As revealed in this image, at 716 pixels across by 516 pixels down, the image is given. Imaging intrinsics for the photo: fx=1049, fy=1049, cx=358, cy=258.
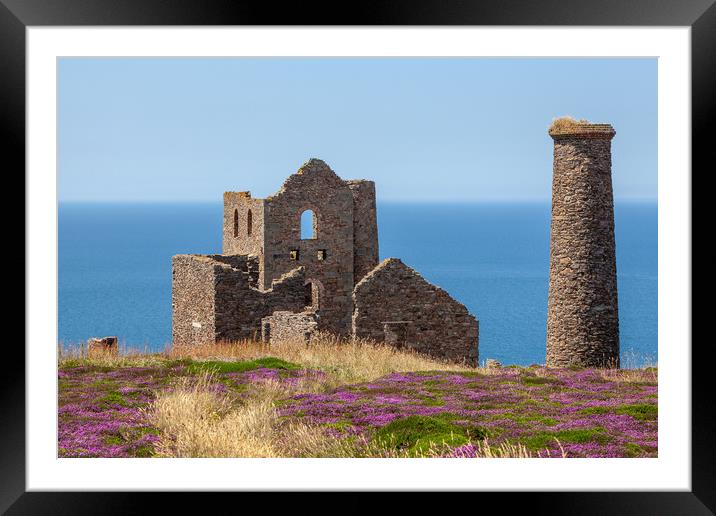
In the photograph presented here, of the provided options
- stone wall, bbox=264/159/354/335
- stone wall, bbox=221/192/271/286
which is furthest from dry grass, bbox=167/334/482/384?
stone wall, bbox=221/192/271/286

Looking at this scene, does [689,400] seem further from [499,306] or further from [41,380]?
[499,306]

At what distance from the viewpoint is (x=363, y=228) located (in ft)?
142

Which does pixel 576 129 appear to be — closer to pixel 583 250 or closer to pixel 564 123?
pixel 564 123

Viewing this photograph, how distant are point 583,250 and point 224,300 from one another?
37.0 feet

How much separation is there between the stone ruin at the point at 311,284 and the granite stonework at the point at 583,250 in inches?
115

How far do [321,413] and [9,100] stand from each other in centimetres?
896

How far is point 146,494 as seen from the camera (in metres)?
9.52

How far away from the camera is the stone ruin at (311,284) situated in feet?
96.8
